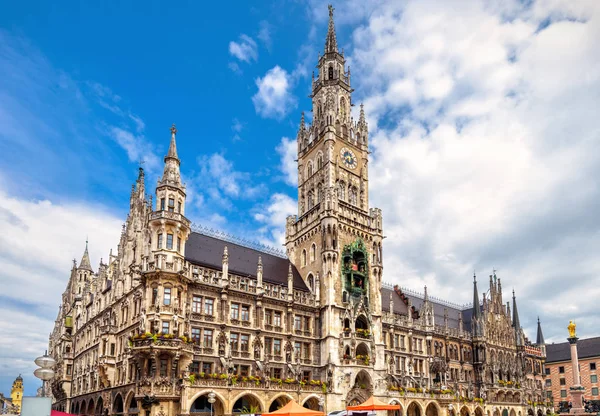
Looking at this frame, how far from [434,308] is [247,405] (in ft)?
157

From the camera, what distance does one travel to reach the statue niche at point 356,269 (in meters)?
66.4

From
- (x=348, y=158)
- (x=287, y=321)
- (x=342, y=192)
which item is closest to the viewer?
(x=287, y=321)

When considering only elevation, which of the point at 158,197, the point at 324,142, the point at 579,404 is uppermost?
the point at 324,142

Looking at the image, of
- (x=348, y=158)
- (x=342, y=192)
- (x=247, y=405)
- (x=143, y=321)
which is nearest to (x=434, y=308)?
(x=342, y=192)

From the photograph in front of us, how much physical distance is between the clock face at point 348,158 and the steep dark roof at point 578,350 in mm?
72166

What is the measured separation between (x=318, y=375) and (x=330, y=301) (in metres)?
8.62

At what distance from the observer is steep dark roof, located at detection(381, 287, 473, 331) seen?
80688 millimetres

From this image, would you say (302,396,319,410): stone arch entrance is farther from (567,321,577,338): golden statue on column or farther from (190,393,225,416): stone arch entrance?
(567,321,577,338): golden statue on column

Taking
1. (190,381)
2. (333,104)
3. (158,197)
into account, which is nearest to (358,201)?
(333,104)

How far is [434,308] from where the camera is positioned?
91812 mm

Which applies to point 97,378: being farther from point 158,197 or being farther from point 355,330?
point 355,330

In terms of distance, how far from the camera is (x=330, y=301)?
6300 centimetres

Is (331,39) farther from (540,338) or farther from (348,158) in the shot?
(540,338)

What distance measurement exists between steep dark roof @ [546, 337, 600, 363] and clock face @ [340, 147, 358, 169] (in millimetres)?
72166
